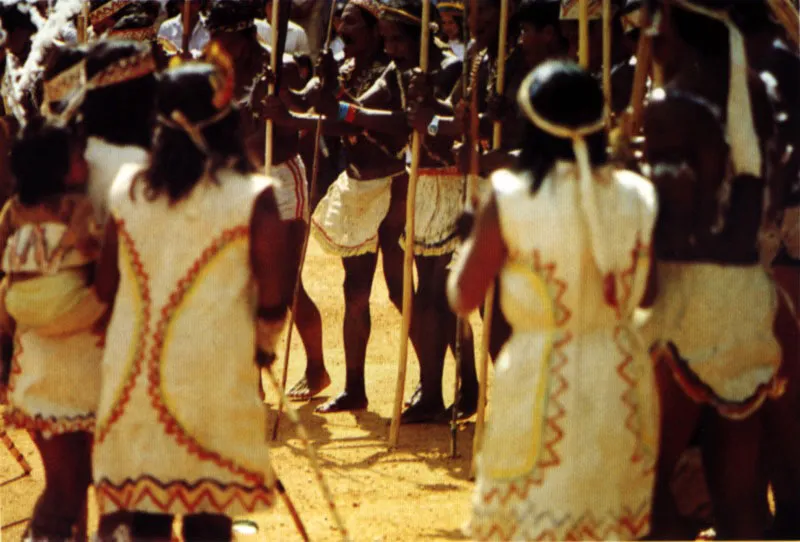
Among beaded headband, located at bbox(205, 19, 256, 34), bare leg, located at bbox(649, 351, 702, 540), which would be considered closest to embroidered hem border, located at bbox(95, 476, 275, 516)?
bare leg, located at bbox(649, 351, 702, 540)

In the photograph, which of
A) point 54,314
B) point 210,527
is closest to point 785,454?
point 210,527

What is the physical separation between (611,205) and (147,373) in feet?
5.04

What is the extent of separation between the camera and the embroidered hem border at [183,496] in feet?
15.2

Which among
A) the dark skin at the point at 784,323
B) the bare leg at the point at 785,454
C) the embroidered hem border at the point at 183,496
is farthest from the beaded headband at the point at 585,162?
the embroidered hem border at the point at 183,496

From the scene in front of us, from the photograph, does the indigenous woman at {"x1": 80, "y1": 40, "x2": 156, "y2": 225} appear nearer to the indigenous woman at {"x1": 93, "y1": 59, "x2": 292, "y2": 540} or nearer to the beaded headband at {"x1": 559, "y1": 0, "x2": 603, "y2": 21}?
the indigenous woman at {"x1": 93, "y1": 59, "x2": 292, "y2": 540}

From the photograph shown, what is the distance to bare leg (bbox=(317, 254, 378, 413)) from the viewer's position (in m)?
8.68

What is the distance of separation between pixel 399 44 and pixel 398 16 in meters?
0.15

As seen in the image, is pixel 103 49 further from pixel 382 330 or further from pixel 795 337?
pixel 382 330

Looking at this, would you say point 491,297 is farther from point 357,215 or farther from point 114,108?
point 114,108

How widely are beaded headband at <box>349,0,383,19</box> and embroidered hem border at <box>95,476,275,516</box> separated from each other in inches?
158

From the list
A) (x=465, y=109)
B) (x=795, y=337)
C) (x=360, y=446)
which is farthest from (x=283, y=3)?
(x=795, y=337)

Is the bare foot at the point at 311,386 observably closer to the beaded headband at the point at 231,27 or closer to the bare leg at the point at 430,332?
the bare leg at the point at 430,332

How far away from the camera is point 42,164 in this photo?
490cm

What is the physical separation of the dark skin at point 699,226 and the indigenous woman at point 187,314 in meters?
1.24
